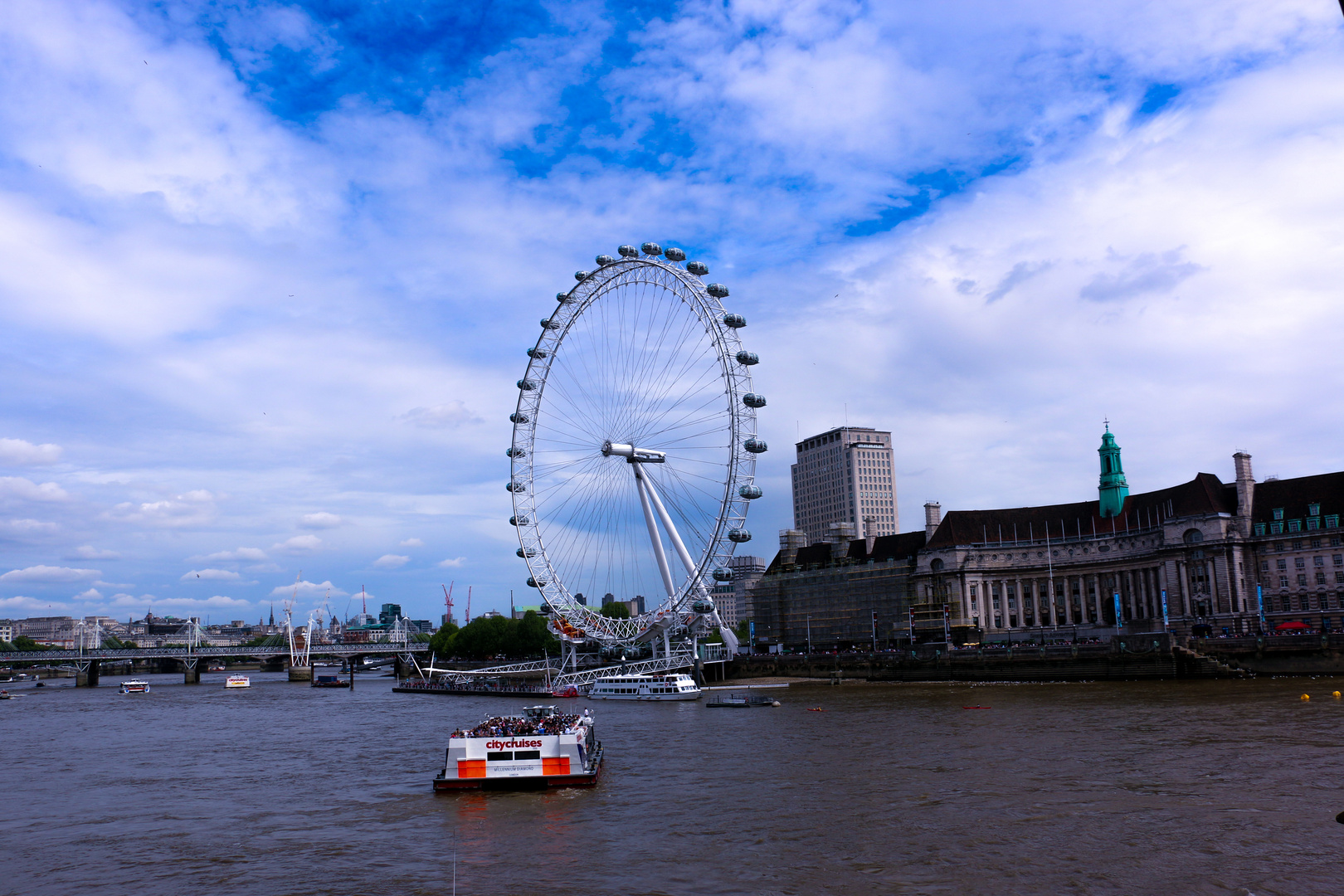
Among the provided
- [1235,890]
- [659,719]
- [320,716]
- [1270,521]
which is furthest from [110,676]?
[1235,890]

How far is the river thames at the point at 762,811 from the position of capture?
25.4m

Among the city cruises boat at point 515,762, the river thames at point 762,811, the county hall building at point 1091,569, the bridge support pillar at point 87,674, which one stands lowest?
the bridge support pillar at point 87,674

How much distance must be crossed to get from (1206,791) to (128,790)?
4377 centimetres

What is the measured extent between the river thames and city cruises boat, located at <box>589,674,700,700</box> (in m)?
27.3

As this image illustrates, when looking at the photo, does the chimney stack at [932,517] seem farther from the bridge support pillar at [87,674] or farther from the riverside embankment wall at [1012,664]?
→ the bridge support pillar at [87,674]

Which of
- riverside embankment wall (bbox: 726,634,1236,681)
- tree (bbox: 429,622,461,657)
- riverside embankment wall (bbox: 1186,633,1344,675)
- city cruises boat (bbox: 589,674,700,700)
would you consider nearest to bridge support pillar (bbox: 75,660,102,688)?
tree (bbox: 429,622,461,657)

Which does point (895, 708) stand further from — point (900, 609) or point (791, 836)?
point (900, 609)

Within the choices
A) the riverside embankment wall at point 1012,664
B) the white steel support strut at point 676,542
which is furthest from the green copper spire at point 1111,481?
the white steel support strut at point 676,542

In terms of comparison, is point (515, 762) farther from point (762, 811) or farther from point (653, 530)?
point (653, 530)

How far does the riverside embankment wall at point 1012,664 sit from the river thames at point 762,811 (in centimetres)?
1971

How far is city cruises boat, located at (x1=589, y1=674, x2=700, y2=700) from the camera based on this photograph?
8919 cm

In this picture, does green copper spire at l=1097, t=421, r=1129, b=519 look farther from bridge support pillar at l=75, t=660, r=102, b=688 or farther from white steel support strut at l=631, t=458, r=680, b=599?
bridge support pillar at l=75, t=660, r=102, b=688

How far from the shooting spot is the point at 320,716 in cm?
8294

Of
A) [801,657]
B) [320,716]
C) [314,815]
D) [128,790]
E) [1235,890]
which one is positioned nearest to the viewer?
[1235,890]
